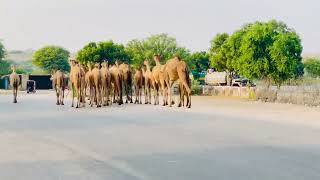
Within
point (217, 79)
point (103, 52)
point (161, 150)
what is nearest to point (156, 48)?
point (103, 52)

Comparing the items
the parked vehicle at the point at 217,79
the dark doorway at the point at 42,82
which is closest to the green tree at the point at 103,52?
the dark doorway at the point at 42,82

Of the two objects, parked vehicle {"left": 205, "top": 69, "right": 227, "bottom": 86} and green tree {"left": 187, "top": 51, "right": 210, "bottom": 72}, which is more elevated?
green tree {"left": 187, "top": 51, "right": 210, "bottom": 72}

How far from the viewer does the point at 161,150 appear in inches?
468

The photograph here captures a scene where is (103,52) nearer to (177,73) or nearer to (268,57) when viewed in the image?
(268,57)

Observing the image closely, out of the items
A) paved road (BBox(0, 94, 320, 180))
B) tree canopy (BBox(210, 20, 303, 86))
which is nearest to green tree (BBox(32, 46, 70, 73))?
tree canopy (BBox(210, 20, 303, 86))

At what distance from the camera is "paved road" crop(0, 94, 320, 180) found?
30.2 feet

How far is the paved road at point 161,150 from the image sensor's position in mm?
9211

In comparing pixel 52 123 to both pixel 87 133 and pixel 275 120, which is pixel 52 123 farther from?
pixel 275 120

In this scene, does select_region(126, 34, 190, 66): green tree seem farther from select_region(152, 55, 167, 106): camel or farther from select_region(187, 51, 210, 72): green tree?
select_region(152, 55, 167, 106): camel

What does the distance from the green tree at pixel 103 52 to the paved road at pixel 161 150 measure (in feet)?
209

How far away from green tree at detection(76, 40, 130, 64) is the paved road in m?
63.7

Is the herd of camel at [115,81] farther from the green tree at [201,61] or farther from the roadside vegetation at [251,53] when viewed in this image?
the green tree at [201,61]

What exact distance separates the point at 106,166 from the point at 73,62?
21.6 metres

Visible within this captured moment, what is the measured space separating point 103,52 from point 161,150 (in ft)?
243
